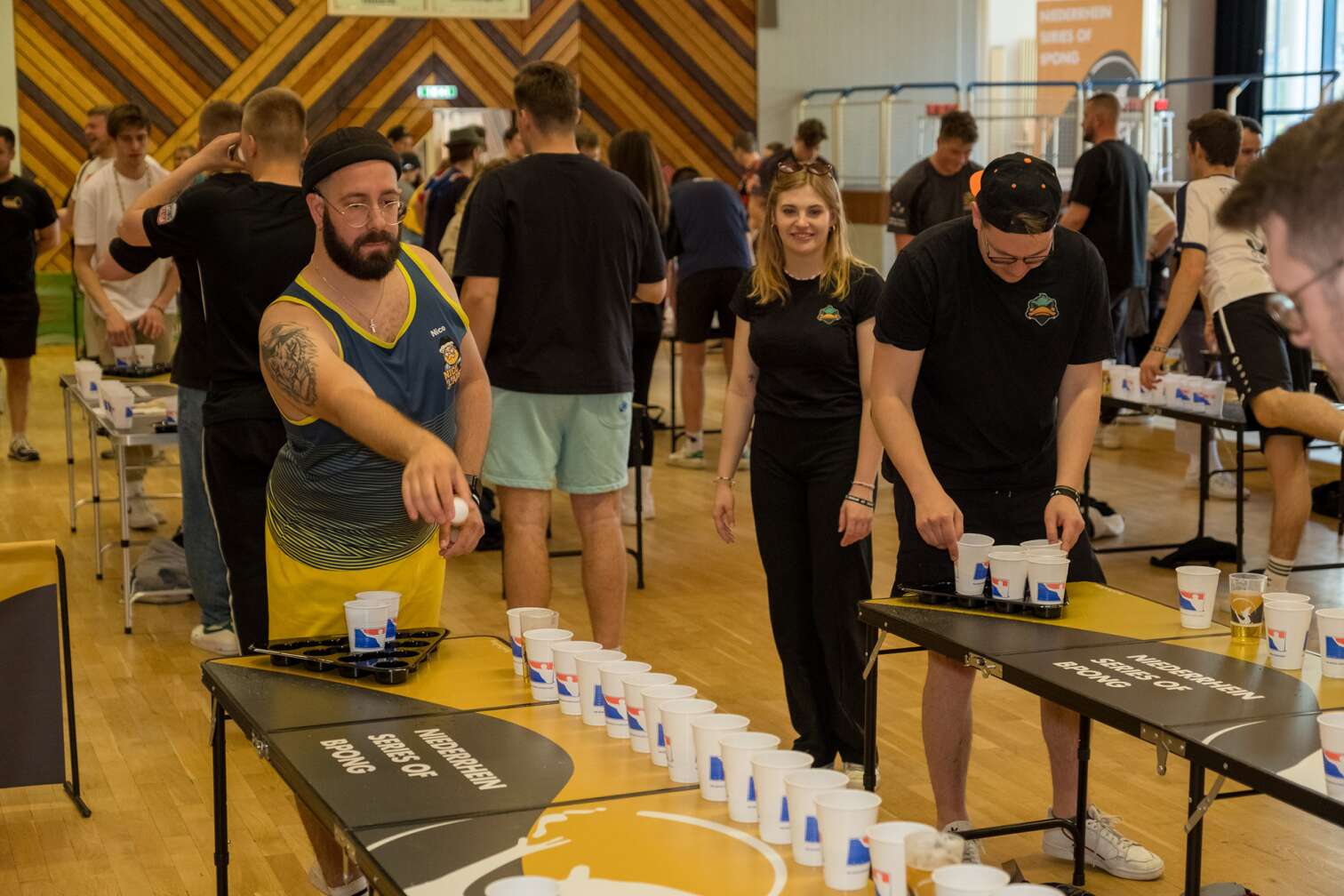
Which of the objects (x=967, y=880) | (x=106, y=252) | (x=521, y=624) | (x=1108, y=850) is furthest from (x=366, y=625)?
(x=106, y=252)

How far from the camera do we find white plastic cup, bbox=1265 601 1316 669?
101 inches

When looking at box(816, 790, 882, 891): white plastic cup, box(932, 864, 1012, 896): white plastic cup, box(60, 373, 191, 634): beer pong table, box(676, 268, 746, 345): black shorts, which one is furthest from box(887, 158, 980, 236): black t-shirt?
box(932, 864, 1012, 896): white plastic cup

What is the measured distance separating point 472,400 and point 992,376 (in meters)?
1.09

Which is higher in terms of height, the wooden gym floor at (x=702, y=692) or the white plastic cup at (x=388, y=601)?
the white plastic cup at (x=388, y=601)

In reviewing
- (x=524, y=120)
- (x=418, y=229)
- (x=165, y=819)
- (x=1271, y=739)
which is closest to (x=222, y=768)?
(x=165, y=819)

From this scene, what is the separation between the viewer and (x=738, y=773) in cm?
192

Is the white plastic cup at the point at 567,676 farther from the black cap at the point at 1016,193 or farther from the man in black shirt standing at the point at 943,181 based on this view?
the man in black shirt standing at the point at 943,181

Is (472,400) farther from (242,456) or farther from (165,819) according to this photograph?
(165,819)

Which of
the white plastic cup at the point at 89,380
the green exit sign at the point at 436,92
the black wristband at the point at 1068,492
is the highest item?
the green exit sign at the point at 436,92

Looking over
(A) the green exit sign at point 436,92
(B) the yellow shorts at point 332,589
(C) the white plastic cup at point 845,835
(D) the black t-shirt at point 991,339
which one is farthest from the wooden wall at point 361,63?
(C) the white plastic cup at point 845,835

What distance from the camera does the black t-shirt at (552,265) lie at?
4336 mm

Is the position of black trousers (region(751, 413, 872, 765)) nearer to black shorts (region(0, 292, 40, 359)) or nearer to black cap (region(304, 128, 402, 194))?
black cap (region(304, 128, 402, 194))

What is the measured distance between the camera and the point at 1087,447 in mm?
3375

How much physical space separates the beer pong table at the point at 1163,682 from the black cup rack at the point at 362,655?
2.77 feet
